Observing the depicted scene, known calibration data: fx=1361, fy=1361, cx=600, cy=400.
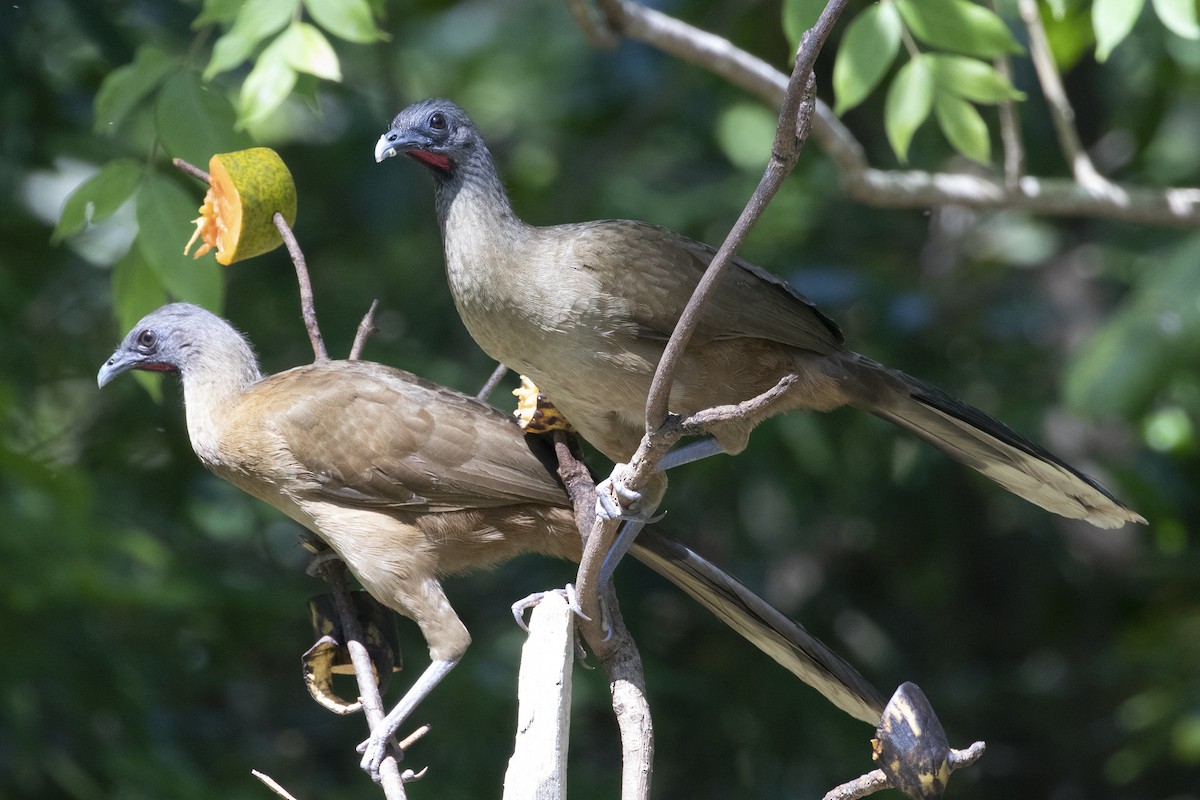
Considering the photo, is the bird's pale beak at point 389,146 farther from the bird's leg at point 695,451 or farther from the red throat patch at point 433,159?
the bird's leg at point 695,451

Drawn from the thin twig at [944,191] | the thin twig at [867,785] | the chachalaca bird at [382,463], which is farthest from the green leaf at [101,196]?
the thin twig at [867,785]

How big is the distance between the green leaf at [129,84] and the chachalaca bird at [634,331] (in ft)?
2.01

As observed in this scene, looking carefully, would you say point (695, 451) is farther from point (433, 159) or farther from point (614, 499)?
point (433, 159)

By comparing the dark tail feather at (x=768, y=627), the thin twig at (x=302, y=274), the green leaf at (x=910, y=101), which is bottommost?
the dark tail feather at (x=768, y=627)

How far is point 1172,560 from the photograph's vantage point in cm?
577

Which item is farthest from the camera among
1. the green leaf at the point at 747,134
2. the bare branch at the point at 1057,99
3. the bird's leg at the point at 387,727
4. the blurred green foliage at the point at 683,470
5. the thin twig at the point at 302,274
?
the green leaf at the point at 747,134

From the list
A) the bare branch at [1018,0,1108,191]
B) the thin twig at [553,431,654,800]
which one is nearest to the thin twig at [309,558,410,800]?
the thin twig at [553,431,654,800]

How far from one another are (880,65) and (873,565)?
3.79m

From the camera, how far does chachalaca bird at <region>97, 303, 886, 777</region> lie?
10.1 ft

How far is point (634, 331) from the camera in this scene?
2871 millimetres

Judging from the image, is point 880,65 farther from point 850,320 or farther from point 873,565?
point 873,565

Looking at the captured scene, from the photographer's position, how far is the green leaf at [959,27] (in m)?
3.08

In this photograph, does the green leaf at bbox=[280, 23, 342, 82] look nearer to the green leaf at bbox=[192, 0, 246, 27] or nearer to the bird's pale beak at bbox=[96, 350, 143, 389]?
the green leaf at bbox=[192, 0, 246, 27]

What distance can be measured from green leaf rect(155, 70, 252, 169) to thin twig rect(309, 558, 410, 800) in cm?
105
